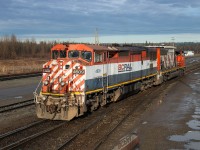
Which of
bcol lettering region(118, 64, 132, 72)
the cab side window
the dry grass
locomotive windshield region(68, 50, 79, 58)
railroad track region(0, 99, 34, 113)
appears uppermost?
locomotive windshield region(68, 50, 79, 58)

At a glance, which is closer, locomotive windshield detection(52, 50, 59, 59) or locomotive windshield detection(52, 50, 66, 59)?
locomotive windshield detection(52, 50, 66, 59)

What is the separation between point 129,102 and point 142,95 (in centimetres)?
351

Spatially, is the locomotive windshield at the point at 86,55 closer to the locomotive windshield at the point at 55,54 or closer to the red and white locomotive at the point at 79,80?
the red and white locomotive at the point at 79,80

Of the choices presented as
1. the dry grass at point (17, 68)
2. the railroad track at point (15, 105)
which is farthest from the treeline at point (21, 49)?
the railroad track at point (15, 105)

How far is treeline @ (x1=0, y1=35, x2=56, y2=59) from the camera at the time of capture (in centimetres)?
8619

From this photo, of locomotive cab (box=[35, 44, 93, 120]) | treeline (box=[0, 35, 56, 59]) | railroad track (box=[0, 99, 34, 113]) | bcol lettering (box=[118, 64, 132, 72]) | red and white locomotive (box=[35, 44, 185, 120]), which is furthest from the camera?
treeline (box=[0, 35, 56, 59])

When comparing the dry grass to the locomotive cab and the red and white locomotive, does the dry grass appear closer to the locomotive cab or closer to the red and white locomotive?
the red and white locomotive

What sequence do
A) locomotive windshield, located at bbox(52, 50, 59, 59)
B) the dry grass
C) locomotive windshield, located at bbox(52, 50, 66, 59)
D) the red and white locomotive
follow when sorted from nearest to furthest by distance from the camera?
the red and white locomotive
locomotive windshield, located at bbox(52, 50, 66, 59)
locomotive windshield, located at bbox(52, 50, 59, 59)
the dry grass

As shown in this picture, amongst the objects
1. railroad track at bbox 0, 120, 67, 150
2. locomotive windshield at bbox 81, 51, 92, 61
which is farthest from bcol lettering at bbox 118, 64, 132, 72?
railroad track at bbox 0, 120, 67, 150

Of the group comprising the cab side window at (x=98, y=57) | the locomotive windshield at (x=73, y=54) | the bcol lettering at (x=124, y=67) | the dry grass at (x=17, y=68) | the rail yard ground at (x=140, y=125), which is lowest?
the rail yard ground at (x=140, y=125)

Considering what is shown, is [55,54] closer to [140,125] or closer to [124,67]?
[140,125]

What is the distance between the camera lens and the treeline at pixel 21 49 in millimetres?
86188

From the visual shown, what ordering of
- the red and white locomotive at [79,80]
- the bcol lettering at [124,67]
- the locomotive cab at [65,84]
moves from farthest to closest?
the bcol lettering at [124,67]
the red and white locomotive at [79,80]
the locomotive cab at [65,84]

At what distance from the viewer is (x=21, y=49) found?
318ft
